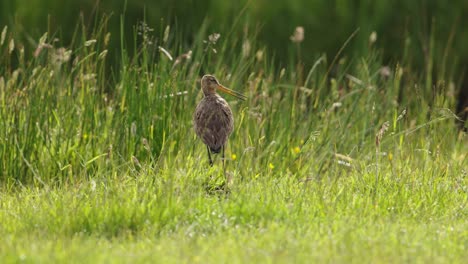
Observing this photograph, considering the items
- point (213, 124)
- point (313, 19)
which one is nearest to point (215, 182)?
point (213, 124)

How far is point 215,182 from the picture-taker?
6.92 meters

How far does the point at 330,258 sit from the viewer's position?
17.1ft

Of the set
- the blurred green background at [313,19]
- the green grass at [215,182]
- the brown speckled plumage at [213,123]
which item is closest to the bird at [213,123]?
the brown speckled plumage at [213,123]

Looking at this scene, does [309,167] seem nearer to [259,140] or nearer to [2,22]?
[259,140]

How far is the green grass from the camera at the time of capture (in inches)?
216

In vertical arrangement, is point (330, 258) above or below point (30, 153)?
above

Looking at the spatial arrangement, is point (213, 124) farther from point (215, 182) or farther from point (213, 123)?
point (215, 182)

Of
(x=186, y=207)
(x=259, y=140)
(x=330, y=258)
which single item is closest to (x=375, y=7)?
(x=259, y=140)

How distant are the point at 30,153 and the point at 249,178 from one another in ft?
6.24

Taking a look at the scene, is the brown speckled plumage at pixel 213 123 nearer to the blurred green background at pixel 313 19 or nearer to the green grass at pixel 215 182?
the green grass at pixel 215 182

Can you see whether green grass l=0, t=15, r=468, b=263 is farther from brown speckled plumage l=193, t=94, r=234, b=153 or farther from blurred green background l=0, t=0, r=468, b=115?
blurred green background l=0, t=0, r=468, b=115

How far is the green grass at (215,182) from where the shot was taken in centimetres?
548

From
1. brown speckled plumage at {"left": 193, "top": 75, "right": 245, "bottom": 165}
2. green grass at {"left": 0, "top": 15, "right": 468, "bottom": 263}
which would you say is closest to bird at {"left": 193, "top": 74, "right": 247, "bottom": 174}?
brown speckled plumage at {"left": 193, "top": 75, "right": 245, "bottom": 165}

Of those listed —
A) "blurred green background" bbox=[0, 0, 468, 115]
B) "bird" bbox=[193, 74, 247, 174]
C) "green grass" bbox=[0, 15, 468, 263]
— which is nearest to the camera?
"green grass" bbox=[0, 15, 468, 263]
